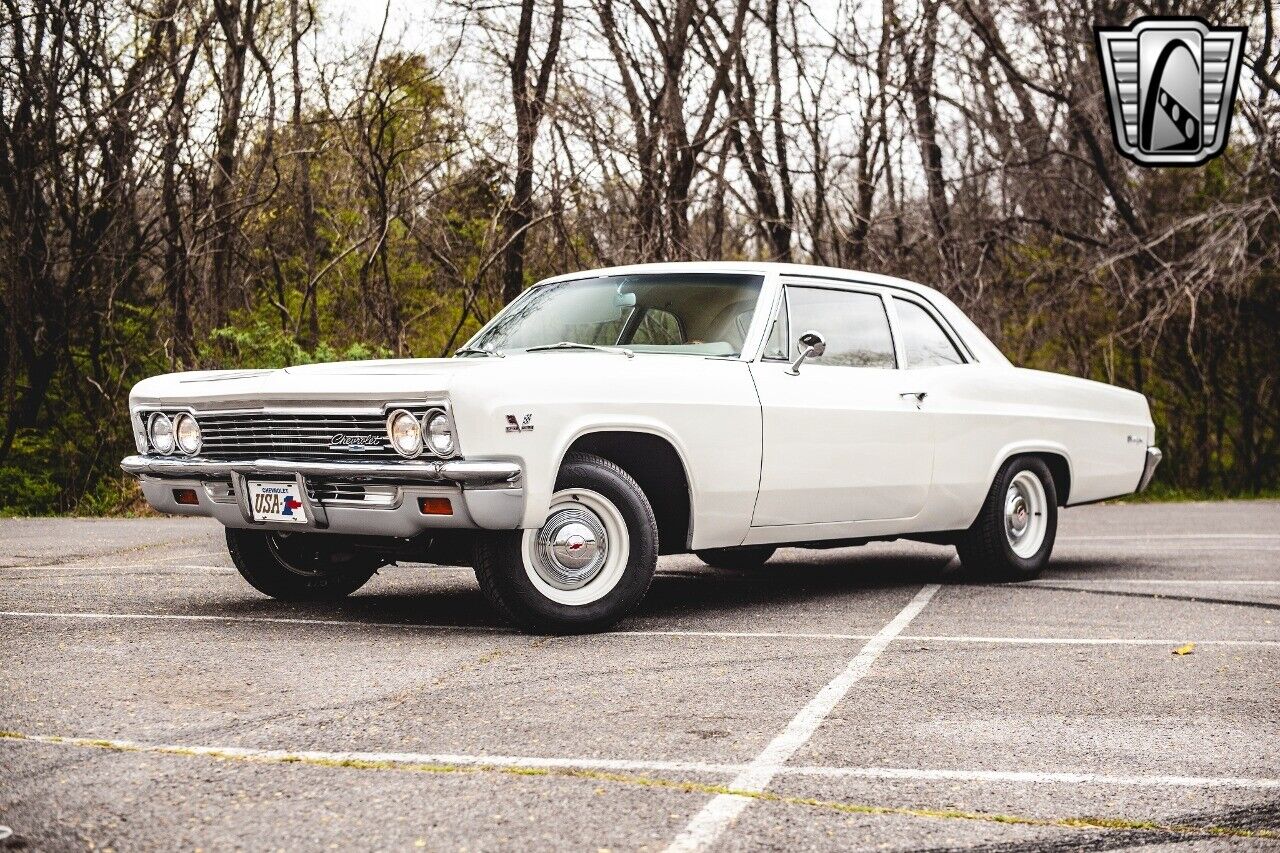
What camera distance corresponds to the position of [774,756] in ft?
14.0

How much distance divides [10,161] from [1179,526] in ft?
42.2

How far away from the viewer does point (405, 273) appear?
1772 cm

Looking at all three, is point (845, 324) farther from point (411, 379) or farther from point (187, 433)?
point (187, 433)

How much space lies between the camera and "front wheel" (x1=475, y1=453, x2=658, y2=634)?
618 centimetres

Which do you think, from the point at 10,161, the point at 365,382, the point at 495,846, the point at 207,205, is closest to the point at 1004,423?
the point at 365,382

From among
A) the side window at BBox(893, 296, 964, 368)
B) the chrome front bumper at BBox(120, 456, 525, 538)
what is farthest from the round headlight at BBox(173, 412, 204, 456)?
the side window at BBox(893, 296, 964, 368)

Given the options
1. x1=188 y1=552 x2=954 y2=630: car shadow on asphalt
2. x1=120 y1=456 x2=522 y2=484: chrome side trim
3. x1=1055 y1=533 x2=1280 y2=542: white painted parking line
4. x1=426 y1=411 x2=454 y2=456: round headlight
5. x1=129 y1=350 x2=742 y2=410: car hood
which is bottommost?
x1=1055 y1=533 x2=1280 y2=542: white painted parking line

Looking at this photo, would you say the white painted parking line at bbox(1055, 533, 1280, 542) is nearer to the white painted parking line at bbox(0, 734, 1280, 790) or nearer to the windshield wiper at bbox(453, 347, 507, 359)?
the windshield wiper at bbox(453, 347, 507, 359)

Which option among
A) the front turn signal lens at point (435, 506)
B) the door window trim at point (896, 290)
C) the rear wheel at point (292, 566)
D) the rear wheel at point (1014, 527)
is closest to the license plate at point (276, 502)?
the front turn signal lens at point (435, 506)

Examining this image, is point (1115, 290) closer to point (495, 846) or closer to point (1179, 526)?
point (1179, 526)

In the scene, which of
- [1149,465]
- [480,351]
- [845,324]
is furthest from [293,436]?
[1149,465]

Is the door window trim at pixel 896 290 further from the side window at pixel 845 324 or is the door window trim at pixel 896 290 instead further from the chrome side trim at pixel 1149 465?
the chrome side trim at pixel 1149 465

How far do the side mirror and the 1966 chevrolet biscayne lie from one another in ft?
0.05

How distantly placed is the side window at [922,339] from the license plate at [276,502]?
353 cm
